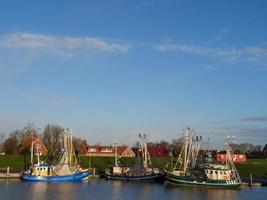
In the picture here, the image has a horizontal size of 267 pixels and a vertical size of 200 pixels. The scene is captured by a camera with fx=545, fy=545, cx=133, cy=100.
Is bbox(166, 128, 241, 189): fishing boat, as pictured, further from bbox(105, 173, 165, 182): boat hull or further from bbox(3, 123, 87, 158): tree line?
bbox(3, 123, 87, 158): tree line

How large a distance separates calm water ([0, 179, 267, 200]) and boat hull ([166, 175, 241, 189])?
2.14 metres

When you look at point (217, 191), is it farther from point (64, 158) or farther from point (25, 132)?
point (25, 132)

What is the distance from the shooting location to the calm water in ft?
232

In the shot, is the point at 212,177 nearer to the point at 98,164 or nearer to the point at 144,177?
the point at 144,177

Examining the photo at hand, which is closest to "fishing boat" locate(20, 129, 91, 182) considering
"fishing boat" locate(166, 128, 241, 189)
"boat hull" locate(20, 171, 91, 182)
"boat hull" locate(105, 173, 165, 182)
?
"boat hull" locate(20, 171, 91, 182)

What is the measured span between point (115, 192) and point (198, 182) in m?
18.3

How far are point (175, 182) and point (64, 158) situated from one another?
2296 cm

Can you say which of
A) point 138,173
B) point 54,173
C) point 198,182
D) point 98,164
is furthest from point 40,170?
point 98,164

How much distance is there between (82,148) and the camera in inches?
6978

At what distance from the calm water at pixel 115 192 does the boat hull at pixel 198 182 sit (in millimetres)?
2140

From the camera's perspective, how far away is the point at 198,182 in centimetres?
8962

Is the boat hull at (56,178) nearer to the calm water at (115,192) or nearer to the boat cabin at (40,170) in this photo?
the boat cabin at (40,170)

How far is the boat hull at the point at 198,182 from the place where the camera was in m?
86.9

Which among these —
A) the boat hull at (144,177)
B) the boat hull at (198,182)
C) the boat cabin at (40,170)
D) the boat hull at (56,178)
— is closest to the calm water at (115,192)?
the boat hull at (198,182)
